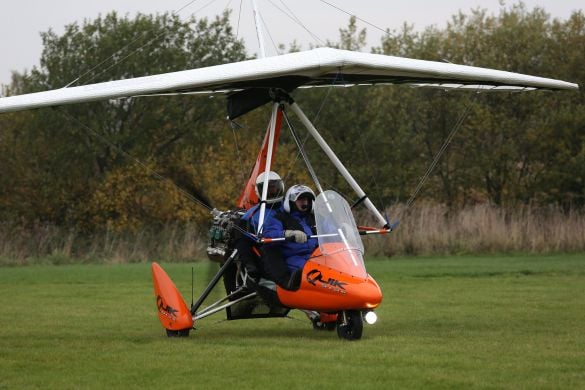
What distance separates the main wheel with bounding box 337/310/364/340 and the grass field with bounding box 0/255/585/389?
0.15 meters

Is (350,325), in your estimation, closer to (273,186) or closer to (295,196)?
(295,196)

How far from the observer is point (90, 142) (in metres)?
43.2

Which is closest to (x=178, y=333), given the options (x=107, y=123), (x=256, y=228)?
(x=256, y=228)

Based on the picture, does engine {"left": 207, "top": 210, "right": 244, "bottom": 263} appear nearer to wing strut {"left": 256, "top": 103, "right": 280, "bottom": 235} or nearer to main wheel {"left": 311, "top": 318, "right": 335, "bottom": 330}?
wing strut {"left": 256, "top": 103, "right": 280, "bottom": 235}

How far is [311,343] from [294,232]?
1.25m

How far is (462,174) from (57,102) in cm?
3041

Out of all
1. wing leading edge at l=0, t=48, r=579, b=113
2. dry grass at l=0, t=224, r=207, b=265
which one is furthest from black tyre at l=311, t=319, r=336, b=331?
dry grass at l=0, t=224, r=207, b=265

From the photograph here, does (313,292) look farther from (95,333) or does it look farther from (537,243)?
(537,243)

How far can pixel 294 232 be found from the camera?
13.4m

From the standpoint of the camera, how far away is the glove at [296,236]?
13.4 meters

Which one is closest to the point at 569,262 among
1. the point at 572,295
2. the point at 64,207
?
the point at 572,295

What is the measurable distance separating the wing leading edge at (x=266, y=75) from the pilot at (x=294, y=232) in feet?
4.72

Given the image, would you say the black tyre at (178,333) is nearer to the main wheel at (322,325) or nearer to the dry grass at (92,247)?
the main wheel at (322,325)

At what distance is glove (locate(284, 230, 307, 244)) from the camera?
13.4 m
